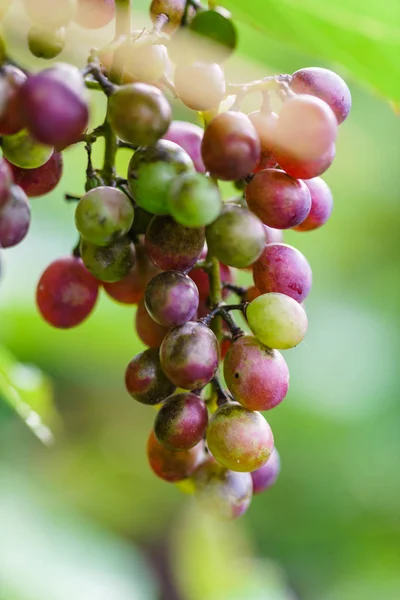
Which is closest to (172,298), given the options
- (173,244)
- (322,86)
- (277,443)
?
(173,244)

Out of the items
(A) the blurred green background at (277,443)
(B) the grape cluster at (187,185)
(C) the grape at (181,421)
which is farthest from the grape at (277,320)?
(A) the blurred green background at (277,443)

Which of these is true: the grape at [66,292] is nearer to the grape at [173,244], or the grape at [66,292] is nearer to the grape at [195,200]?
the grape at [173,244]

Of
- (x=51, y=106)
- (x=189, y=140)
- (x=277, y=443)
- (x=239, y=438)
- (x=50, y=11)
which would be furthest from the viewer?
(x=277, y=443)

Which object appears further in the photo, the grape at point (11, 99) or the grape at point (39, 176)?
the grape at point (39, 176)

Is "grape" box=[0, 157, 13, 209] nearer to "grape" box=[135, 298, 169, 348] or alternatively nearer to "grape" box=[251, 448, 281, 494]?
"grape" box=[135, 298, 169, 348]

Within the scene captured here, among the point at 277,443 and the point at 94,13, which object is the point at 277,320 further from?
the point at 277,443

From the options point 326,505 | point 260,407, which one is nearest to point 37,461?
point 326,505
